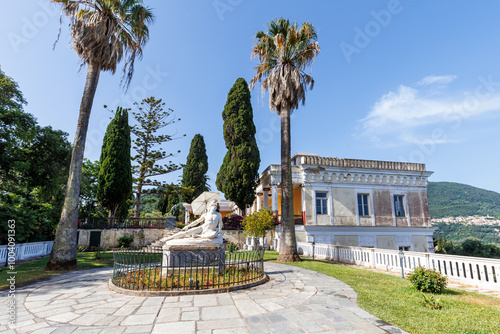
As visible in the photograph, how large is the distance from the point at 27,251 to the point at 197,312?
13764 millimetres

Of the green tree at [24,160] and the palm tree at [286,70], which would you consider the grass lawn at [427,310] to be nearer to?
the palm tree at [286,70]

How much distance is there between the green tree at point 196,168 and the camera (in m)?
30.2

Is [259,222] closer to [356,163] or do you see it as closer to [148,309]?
[148,309]

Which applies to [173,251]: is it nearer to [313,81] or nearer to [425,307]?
[425,307]

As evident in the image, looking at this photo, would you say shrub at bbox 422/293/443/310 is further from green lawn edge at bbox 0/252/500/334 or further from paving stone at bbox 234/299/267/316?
paving stone at bbox 234/299/267/316

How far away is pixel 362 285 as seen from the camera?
711 centimetres

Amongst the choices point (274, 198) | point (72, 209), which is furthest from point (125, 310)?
point (274, 198)

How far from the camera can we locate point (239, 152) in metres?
21.9

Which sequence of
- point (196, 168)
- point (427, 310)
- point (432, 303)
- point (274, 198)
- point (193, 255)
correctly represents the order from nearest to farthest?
point (427, 310)
point (432, 303)
point (193, 255)
point (274, 198)
point (196, 168)

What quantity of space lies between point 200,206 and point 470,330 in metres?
15.7

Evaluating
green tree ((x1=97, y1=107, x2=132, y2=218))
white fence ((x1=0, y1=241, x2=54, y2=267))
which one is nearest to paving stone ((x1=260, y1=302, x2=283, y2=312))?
white fence ((x1=0, y1=241, x2=54, y2=267))

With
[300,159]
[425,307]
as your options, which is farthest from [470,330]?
[300,159]

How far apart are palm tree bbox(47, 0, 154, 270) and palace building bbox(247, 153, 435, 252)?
42.9 feet

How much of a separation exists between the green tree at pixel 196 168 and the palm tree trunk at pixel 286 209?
727 inches
